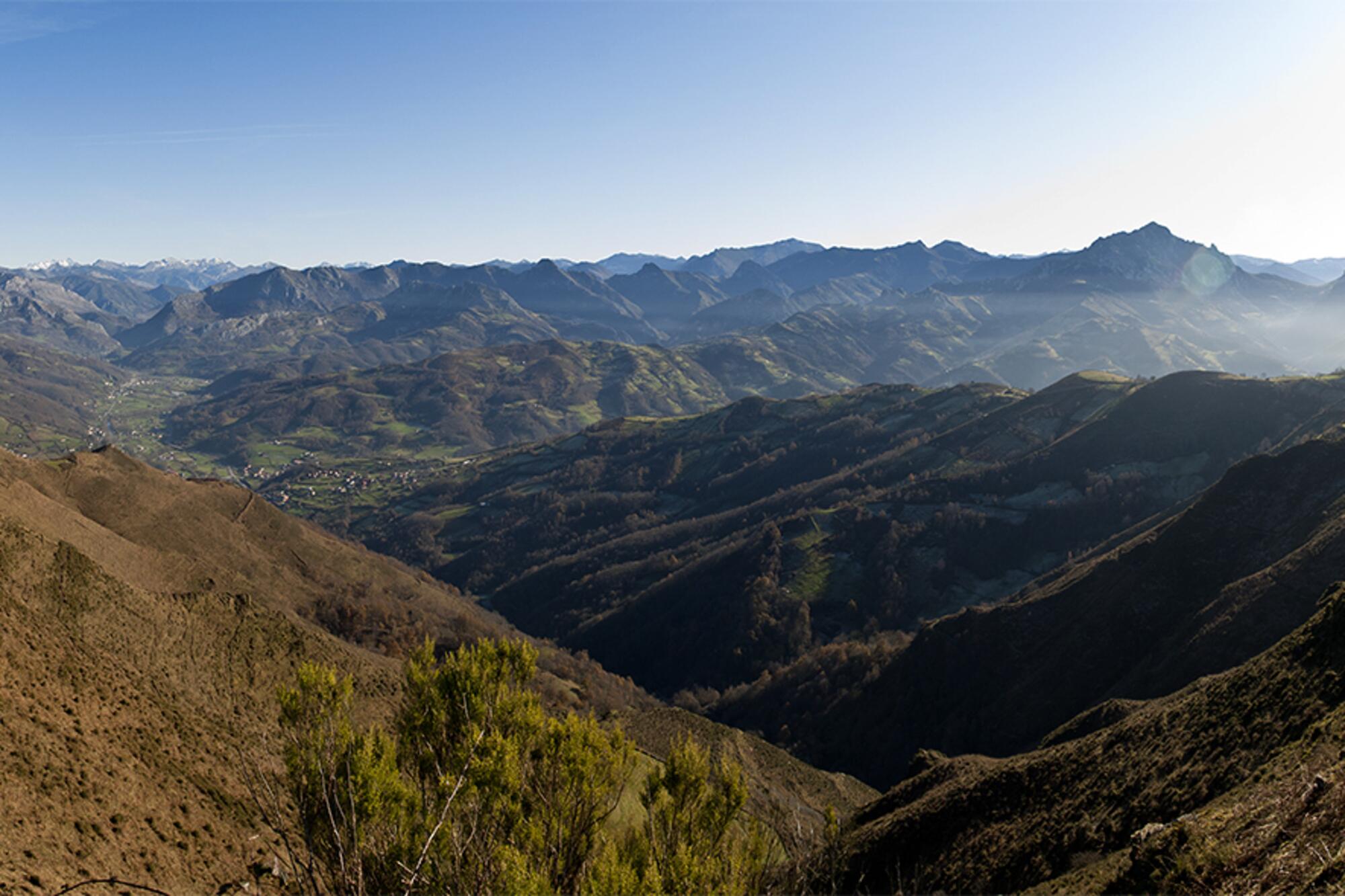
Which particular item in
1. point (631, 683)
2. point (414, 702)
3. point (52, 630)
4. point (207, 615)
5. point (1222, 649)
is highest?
point (414, 702)

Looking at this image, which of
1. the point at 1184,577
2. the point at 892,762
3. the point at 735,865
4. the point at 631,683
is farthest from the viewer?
the point at 631,683

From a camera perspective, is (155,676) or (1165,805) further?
(155,676)

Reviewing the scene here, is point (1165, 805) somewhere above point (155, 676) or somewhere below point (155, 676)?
below

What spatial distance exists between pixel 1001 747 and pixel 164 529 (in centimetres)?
13720

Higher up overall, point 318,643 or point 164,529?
point 164,529

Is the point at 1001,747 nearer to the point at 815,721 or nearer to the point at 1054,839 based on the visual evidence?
the point at 815,721

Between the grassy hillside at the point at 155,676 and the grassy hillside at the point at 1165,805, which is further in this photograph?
the grassy hillside at the point at 155,676

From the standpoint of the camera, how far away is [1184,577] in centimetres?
10562

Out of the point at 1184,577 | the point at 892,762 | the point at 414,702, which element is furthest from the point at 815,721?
the point at 414,702

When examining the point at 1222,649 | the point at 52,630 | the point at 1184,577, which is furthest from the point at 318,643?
the point at 1184,577

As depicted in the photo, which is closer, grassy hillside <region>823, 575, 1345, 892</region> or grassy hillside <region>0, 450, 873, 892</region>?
grassy hillside <region>823, 575, 1345, 892</region>

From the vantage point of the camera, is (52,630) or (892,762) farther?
(892,762)

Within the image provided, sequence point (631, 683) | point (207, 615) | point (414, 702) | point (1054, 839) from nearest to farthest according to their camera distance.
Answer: point (414, 702) → point (1054, 839) → point (207, 615) → point (631, 683)

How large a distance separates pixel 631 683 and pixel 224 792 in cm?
14013
